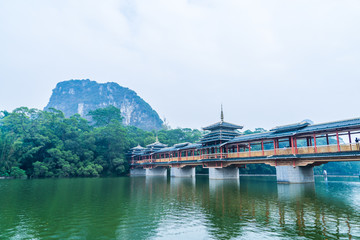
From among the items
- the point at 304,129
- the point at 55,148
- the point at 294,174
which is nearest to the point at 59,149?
the point at 55,148

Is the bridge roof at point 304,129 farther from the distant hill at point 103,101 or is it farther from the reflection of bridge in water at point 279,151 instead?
the distant hill at point 103,101

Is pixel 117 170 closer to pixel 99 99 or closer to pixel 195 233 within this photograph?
pixel 195 233

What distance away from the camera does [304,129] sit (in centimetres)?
2619

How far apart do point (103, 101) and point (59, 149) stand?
11193 centimetres

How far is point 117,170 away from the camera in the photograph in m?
58.6

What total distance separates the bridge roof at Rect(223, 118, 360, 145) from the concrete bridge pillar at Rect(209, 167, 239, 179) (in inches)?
266

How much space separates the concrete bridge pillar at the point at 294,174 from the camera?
28.0m

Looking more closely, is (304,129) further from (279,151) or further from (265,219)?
(265,219)

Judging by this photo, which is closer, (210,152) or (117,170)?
(210,152)

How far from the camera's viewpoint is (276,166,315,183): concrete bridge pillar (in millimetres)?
28019

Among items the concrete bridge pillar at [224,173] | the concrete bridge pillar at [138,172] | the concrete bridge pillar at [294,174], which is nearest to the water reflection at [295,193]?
the concrete bridge pillar at [294,174]

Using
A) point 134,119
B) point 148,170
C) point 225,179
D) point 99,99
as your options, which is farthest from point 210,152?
point 99,99

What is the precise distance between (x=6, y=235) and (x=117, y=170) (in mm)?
50657

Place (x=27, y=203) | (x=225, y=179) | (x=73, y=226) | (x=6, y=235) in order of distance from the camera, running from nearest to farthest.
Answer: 1. (x=6, y=235)
2. (x=73, y=226)
3. (x=27, y=203)
4. (x=225, y=179)
